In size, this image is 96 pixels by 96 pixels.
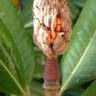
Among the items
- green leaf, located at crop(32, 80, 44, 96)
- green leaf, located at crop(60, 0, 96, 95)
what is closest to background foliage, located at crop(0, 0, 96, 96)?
green leaf, located at crop(60, 0, 96, 95)

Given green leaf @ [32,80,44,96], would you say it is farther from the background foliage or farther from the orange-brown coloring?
the orange-brown coloring

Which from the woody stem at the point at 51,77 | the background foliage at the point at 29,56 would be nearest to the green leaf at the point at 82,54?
the background foliage at the point at 29,56

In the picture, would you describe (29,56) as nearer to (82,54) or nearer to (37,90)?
(82,54)

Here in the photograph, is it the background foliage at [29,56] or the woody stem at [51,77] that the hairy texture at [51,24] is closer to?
the woody stem at [51,77]

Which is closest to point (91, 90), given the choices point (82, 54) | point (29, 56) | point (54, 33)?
point (82, 54)

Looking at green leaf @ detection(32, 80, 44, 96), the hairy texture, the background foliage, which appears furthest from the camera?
green leaf @ detection(32, 80, 44, 96)

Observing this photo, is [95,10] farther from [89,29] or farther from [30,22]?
[30,22]
